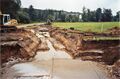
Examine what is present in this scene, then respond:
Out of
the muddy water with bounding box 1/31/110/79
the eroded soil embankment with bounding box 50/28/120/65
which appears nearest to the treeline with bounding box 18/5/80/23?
the eroded soil embankment with bounding box 50/28/120/65

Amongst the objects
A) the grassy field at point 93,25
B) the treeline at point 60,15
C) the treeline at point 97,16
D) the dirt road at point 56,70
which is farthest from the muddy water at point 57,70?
the grassy field at point 93,25

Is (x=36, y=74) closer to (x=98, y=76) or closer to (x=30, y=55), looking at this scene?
(x=98, y=76)

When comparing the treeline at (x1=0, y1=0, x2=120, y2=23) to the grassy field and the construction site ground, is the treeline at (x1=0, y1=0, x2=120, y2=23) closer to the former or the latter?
the grassy field

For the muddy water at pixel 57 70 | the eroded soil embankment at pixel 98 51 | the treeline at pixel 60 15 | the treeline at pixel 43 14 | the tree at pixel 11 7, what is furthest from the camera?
the tree at pixel 11 7

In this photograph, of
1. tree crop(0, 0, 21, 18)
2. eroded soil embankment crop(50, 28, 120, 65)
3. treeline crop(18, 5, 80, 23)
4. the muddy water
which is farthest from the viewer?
tree crop(0, 0, 21, 18)

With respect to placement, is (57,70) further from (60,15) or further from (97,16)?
(97,16)

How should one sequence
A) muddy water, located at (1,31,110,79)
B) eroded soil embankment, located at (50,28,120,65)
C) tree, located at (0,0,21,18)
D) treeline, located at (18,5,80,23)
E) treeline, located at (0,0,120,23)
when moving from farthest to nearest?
tree, located at (0,0,21,18) < treeline, located at (0,0,120,23) < treeline, located at (18,5,80,23) < eroded soil embankment, located at (50,28,120,65) < muddy water, located at (1,31,110,79)

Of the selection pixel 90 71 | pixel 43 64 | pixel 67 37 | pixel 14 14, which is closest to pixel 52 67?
pixel 43 64

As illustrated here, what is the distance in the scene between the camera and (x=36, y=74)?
8172 millimetres

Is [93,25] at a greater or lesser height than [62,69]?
greater

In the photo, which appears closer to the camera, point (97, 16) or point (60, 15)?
point (60, 15)

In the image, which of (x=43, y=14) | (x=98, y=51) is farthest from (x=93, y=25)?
(x=98, y=51)

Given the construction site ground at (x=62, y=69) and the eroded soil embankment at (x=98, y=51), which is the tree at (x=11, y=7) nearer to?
the eroded soil embankment at (x=98, y=51)

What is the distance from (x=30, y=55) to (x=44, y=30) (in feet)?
36.5
